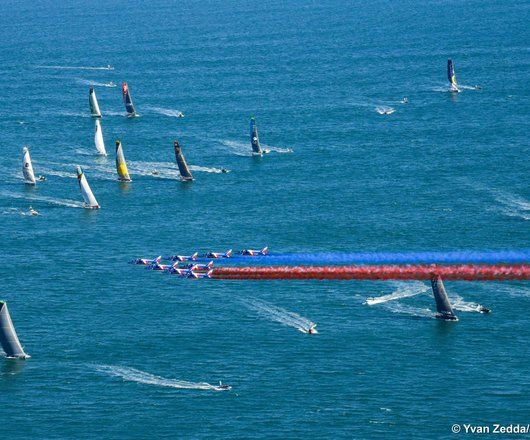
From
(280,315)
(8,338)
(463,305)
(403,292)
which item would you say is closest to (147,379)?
(8,338)

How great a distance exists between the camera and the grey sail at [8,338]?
179 m

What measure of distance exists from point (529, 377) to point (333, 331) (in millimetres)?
27605

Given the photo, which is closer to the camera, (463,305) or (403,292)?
(463,305)

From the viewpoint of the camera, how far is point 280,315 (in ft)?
626

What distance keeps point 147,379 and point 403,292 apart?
41595 mm

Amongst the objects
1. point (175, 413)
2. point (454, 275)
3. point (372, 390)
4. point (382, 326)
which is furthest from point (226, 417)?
point (454, 275)

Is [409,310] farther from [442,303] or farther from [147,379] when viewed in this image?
Result: [147,379]

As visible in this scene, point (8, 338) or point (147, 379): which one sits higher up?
point (8, 338)

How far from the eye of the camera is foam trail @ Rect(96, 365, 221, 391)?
170 m

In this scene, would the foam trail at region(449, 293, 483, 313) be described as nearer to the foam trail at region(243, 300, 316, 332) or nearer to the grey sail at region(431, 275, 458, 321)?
the grey sail at region(431, 275, 458, 321)

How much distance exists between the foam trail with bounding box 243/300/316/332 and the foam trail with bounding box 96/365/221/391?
68.7ft

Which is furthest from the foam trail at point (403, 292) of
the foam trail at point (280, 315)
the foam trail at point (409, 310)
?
the foam trail at point (280, 315)

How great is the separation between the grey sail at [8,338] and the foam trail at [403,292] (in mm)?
46962

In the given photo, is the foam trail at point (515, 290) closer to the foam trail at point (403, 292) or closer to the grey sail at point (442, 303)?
the foam trail at point (403, 292)
